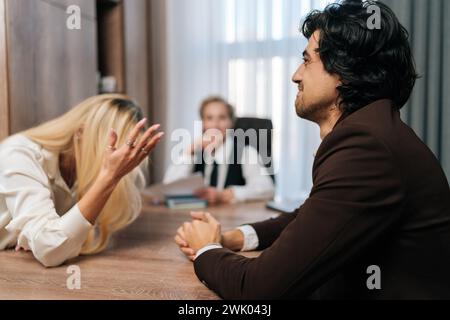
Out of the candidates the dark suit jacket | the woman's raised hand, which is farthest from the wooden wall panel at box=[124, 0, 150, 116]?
the dark suit jacket

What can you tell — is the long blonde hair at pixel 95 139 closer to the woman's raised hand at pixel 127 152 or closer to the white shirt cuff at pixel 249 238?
the woman's raised hand at pixel 127 152

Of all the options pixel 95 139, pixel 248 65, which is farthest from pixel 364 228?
pixel 248 65

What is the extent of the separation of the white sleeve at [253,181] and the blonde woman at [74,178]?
67 centimetres

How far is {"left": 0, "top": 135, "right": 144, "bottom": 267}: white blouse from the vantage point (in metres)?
1.05

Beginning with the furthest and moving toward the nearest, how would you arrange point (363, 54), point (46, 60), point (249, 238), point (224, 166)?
1. point (224, 166)
2. point (46, 60)
3. point (249, 238)
4. point (363, 54)

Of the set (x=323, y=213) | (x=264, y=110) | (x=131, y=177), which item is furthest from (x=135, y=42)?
(x=323, y=213)

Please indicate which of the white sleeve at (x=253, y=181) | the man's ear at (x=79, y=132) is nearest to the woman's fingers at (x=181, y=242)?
the man's ear at (x=79, y=132)

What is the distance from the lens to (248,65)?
3.09 m

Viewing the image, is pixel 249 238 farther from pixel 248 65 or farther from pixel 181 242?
pixel 248 65

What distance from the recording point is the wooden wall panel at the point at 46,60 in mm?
1611

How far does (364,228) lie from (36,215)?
32.0 inches

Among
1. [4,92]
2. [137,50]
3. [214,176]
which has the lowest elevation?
[214,176]

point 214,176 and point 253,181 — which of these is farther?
point 214,176
